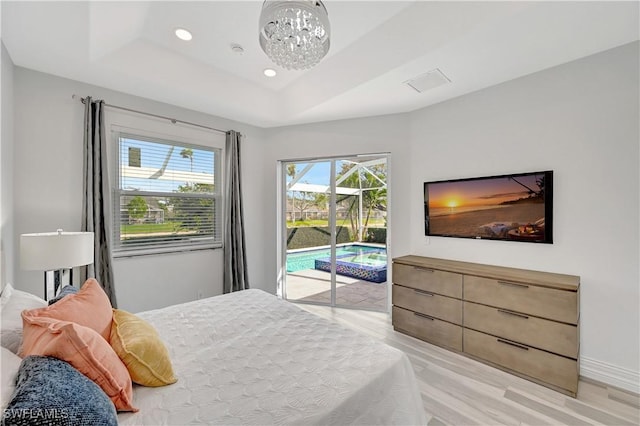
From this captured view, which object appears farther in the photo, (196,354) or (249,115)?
(249,115)

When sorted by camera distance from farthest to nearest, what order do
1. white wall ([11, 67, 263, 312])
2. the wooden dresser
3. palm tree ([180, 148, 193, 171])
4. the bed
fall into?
palm tree ([180, 148, 193, 171]) → white wall ([11, 67, 263, 312]) → the wooden dresser → the bed

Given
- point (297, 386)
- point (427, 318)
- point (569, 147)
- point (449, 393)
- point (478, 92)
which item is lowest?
point (449, 393)

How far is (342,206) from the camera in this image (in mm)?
4023

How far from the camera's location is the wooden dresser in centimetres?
209

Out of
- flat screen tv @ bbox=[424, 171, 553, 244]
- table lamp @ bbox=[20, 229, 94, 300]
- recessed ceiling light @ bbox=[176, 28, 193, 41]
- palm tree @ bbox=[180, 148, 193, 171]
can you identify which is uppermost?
recessed ceiling light @ bbox=[176, 28, 193, 41]

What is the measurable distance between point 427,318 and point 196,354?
2.25m

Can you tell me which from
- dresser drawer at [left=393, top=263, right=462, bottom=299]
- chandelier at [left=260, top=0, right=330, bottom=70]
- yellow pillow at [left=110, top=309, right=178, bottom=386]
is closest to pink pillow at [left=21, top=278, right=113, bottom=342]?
yellow pillow at [left=110, top=309, right=178, bottom=386]

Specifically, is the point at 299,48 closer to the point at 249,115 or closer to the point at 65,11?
the point at 65,11

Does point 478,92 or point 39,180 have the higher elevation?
point 478,92

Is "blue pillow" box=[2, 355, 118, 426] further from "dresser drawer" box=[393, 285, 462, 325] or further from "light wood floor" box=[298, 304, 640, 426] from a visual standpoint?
"dresser drawer" box=[393, 285, 462, 325]

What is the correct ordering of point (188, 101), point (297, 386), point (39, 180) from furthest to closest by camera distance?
point (188, 101) → point (39, 180) → point (297, 386)

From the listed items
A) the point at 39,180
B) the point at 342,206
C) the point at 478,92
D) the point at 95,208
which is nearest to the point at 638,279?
the point at 478,92

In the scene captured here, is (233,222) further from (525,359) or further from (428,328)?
(525,359)

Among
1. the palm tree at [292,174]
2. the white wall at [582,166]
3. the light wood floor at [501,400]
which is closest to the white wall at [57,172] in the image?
the palm tree at [292,174]
